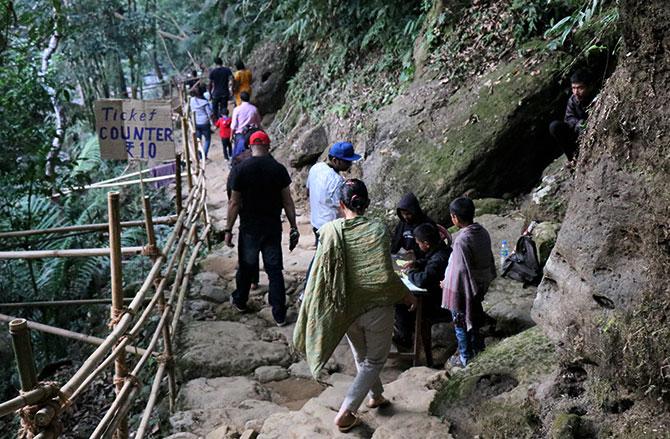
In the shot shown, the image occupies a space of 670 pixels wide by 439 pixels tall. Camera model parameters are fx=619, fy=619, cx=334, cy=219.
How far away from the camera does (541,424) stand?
303cm

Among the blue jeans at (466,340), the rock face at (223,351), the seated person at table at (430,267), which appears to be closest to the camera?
the blue jeans at (466,340)

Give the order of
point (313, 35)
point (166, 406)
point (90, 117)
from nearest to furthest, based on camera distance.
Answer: point (166, 406), point (313, 35), point (90, 117)

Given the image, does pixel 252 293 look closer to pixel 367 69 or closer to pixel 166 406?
pixel 166 406

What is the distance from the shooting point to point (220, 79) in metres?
12.7

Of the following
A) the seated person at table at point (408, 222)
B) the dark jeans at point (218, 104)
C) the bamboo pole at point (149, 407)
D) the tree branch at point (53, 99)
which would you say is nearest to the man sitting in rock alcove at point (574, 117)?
the seated person at table at point (408, 222)

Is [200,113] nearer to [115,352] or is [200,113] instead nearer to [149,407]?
[149,407]

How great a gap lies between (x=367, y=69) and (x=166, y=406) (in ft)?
23.4

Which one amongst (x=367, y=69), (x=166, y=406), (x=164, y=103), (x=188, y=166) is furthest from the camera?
(x=367, y=69)

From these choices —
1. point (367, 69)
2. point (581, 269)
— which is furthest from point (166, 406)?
point (367, 69)

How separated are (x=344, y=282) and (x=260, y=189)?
2.16 m

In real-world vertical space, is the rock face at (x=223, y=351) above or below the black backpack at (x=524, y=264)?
below

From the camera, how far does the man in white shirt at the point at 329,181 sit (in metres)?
5.22

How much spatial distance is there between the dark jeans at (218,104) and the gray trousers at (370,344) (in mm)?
10253

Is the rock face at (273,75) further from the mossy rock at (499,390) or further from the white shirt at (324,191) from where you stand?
the mossy rock at (499,390)
